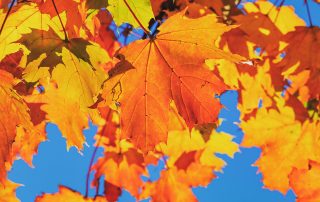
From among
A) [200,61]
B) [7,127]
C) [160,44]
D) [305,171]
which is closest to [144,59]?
[160,44]

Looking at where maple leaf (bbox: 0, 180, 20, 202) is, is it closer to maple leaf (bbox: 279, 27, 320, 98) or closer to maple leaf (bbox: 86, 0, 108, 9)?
maple leaf (bbox: 86, 0, 108, 9)

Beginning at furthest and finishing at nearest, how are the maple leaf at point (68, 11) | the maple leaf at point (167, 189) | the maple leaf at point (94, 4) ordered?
1. the maple leaf at point (167, 189)
2. the maple leaf at point (68, 11)
3. the maple leaf at point (94, 4)

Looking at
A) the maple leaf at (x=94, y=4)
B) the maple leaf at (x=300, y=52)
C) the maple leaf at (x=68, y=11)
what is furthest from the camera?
the maple leaf at (x=300, y=52)

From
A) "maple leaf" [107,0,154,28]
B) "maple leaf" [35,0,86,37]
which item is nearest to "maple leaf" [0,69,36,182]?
"maple leaf" [35,0,86,37]

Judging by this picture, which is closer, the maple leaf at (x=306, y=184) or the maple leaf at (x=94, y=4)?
the maple leaf at (x=94, y=4)

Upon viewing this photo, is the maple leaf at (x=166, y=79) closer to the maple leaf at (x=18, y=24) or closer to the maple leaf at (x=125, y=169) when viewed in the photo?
the maple leaf at (x=18, y=24)

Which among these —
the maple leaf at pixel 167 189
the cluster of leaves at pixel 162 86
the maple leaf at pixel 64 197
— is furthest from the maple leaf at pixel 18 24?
the maple leaf at pixel 167 189

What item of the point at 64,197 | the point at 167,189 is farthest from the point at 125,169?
the point at 64,197

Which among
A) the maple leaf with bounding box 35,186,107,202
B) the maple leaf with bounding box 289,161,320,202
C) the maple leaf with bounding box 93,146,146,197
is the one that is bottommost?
the maple leaf with bounding box 289,161,320,202

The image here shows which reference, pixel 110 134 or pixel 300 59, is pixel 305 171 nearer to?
pixel 300 59
